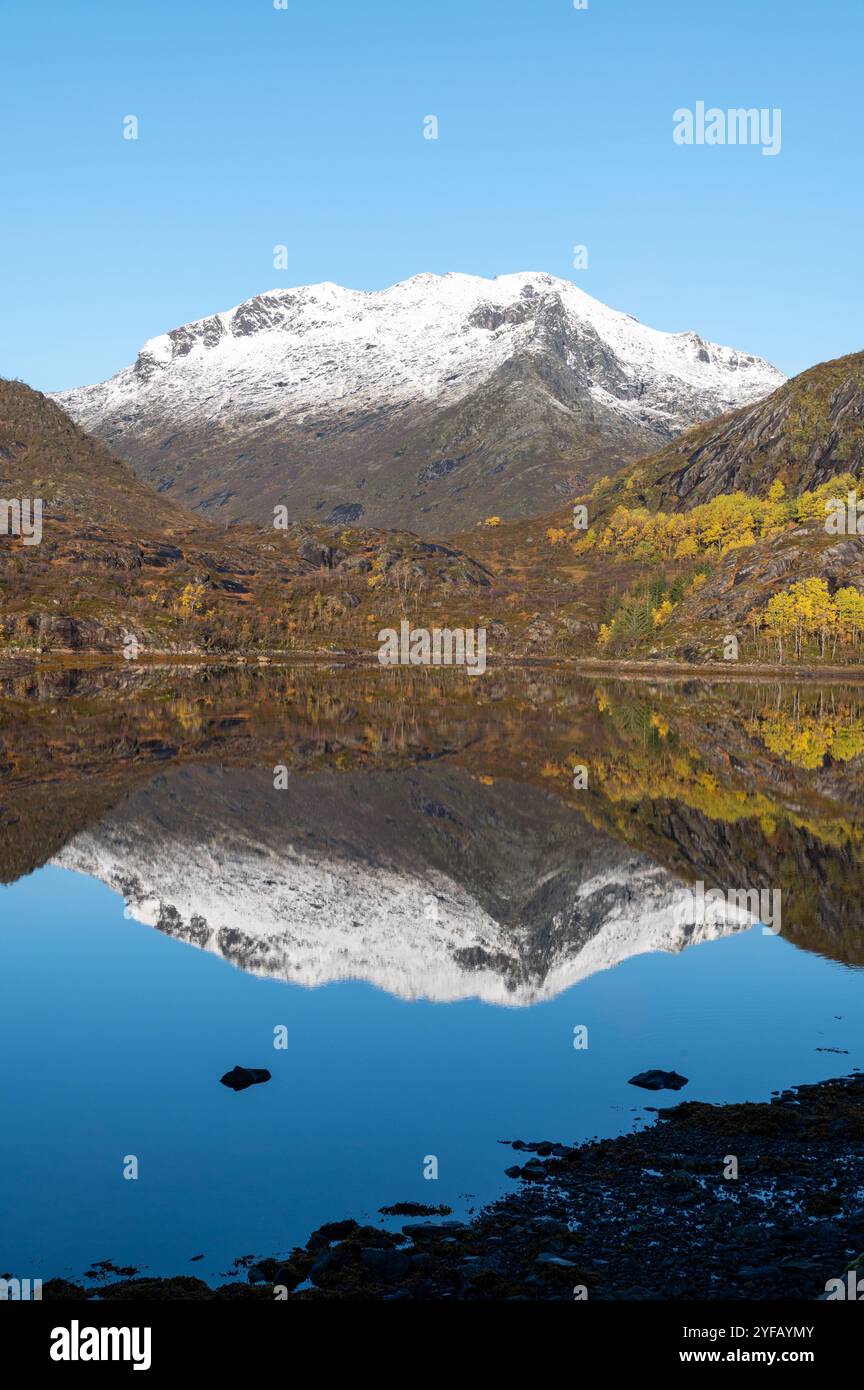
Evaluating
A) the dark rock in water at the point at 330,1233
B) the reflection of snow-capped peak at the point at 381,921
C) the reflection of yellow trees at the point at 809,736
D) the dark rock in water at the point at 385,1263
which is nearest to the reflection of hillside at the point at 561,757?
the reflection of yellow trees at the point at 809,736

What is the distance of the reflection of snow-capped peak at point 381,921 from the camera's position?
3155cm

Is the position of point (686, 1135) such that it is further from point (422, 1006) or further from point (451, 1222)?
point (422, 1006)

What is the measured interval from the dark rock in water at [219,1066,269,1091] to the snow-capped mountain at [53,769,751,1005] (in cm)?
688

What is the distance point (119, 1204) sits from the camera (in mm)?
18016

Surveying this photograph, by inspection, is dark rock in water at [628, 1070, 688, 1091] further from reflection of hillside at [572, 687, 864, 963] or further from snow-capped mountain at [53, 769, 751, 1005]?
reflection of hillside at [572, 687, 864, 963]

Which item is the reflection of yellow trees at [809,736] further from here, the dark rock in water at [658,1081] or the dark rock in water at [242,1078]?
the dark rock in water at [242,1078]

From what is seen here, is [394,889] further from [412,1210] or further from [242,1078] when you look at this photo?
[412,1210]

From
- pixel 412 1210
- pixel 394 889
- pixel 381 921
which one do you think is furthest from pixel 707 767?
pixel 412 1210

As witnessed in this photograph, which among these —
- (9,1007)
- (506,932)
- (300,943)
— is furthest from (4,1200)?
(506,932)

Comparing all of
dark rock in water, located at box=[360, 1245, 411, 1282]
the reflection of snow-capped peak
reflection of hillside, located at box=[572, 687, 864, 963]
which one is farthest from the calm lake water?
dark rock in water, located at box=[360, 1245, 411, 1282]

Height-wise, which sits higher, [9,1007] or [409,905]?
[409,905]

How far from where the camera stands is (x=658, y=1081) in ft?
77.9

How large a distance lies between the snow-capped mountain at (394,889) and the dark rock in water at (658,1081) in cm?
576
